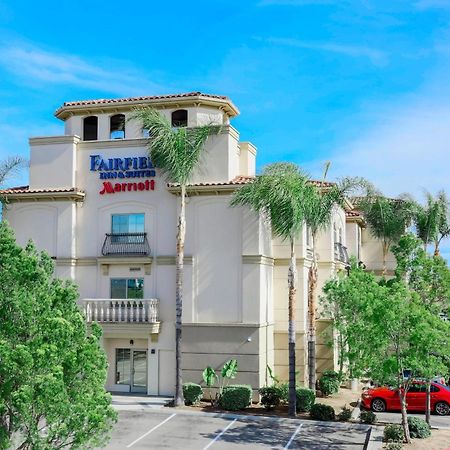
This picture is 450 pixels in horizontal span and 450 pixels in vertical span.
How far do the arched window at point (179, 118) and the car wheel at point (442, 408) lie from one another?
714 inches

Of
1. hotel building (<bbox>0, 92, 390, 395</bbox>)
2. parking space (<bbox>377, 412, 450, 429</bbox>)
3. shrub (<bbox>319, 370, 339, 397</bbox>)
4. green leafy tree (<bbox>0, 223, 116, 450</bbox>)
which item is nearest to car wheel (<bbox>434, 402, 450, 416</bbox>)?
parking space (<bbox>377, 412, 450, 429</bbox>)

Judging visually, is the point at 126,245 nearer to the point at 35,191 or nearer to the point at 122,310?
the point at 122,310

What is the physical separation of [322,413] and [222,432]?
14.8ft

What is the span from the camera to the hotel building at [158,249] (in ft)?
97.4

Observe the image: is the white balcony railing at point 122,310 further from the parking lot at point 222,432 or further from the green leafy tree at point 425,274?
the green leafy tree at point 425,274

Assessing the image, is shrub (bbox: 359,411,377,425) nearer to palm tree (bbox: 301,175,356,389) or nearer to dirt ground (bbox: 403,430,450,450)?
dirt ground (bbox: 403,430,450,450)

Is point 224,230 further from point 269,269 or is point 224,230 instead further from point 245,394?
point 245,394

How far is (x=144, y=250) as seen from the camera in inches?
1223

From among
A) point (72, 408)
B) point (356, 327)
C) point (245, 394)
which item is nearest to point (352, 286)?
point (356, 327)

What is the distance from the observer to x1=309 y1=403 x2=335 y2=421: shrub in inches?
1035

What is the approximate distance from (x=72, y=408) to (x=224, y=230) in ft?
59.4

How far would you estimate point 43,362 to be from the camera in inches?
478

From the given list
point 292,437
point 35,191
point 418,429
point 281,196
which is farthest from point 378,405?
point 35,191

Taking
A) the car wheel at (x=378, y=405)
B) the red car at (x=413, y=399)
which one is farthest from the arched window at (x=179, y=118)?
the car wheel at (x=378, y=405)
